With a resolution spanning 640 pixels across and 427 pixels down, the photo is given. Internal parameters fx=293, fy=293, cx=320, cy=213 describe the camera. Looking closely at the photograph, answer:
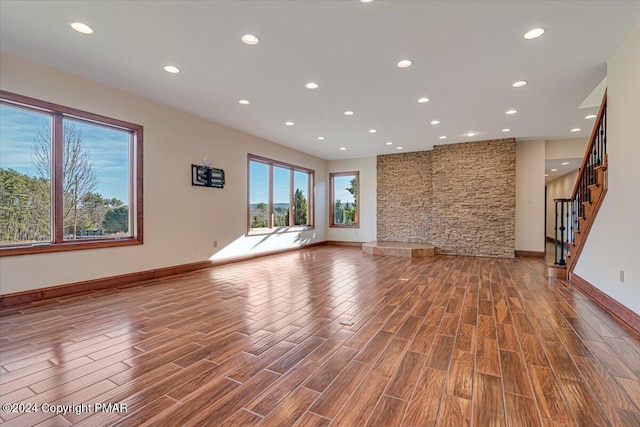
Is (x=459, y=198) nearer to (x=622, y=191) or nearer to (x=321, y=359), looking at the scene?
(x=622, y=191)

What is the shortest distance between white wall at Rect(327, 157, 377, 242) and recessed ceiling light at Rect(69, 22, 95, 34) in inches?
292

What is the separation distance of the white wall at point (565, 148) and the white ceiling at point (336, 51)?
2.43 meters

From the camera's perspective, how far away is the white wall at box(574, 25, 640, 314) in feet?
A: 8.95

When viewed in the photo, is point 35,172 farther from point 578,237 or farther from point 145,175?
point 578,237

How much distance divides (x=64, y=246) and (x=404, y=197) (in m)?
7.56

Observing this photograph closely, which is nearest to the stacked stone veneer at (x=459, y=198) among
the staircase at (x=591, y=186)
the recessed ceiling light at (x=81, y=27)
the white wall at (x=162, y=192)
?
the staircase at (x=591, y=186)

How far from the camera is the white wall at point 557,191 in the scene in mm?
9797

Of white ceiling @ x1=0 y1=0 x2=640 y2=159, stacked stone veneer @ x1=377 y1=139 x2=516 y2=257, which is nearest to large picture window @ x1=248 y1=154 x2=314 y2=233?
white ceiling @ x1=0 y1=0 x2=640 y2=159

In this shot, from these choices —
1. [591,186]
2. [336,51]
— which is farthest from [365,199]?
[336,51]

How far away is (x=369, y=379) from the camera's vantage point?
6.02ft

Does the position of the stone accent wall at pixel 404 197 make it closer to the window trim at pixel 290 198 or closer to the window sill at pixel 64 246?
the window trim at pixel 290 198

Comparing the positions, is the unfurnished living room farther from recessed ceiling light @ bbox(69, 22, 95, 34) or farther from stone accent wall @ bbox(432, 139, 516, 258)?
stone accent wall @ bbox(432, 139, 516, 258)

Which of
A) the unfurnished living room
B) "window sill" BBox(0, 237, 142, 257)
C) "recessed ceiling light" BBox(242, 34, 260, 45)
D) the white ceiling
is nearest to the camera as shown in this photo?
the unfurnished living room

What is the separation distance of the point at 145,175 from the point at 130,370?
11.3ft
